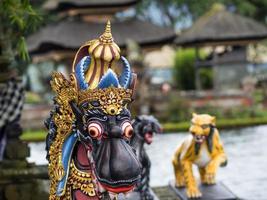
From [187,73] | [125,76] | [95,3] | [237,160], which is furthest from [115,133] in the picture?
[187,73]

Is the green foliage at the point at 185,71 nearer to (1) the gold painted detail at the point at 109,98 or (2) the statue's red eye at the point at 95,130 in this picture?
(1) the gold painted detail at the point at 109,98

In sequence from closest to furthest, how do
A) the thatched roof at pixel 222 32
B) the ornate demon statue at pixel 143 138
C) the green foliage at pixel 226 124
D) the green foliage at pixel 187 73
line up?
the ornate demon statue at pixel 143 138 → the green foliage at pixel 226 124 → the thatched roof at pixel 222 32 → the green foliage at pixel 187 73

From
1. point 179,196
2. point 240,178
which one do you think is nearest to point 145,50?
point 240,178

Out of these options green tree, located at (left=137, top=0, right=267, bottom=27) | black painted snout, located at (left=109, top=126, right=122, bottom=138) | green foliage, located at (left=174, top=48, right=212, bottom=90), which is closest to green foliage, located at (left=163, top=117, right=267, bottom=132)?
green foliage, located at (left=174, top=48, right=212, bottom=90)

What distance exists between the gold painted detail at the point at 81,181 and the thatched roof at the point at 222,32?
1997cm

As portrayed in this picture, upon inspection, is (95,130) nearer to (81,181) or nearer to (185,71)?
(81,181)

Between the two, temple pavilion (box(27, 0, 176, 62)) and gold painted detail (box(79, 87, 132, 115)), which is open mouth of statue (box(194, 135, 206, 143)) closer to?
gold painted detail (box(79, 87, 132, 115))

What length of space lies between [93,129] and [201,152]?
4.30 meters

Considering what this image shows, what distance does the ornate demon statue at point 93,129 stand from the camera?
4.64 m

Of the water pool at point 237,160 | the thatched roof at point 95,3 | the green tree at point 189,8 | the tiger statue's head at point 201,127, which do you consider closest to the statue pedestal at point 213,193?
the water pool at point 237,160

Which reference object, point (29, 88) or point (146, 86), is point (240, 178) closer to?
point (146, 86)

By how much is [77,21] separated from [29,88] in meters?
9.19

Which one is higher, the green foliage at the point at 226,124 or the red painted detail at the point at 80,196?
the red painted detail at the point at 80,196

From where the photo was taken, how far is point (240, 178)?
11.4 m
